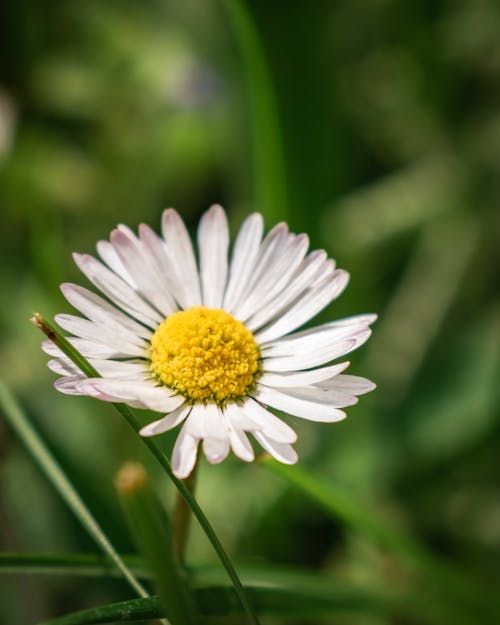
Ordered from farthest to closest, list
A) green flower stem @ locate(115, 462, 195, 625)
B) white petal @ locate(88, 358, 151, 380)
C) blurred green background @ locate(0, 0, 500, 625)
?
1. blurred green background @ locate(0, 0, 500, 625)
2. white petal @ locate(88, 358, 151, 380)
3. green flower stem @ locate(115, 462, 195, 625)

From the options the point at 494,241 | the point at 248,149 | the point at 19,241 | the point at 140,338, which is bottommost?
the point at 140,338

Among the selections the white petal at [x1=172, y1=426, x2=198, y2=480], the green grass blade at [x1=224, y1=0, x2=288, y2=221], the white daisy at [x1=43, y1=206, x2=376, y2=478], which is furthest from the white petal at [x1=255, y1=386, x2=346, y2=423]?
the green grass blade at [x1=224, y1=0, x2=288, y2=221]

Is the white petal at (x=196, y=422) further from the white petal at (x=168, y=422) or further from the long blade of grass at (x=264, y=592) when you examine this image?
the long blade of grass at (x=264, y=592)

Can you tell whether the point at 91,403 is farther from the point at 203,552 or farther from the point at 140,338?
the point at 140,338

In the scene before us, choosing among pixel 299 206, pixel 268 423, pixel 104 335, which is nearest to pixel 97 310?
pixel 104 335

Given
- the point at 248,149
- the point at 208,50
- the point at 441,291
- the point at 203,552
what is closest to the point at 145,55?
the point at 208,50

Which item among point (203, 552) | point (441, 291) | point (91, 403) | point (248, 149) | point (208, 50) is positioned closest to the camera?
point (203, 552)

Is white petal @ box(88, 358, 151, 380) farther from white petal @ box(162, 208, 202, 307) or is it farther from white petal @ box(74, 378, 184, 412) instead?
white petal @ box(162, 208, 202, 307)

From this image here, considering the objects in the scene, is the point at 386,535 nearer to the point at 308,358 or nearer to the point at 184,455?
the point at 308,358
